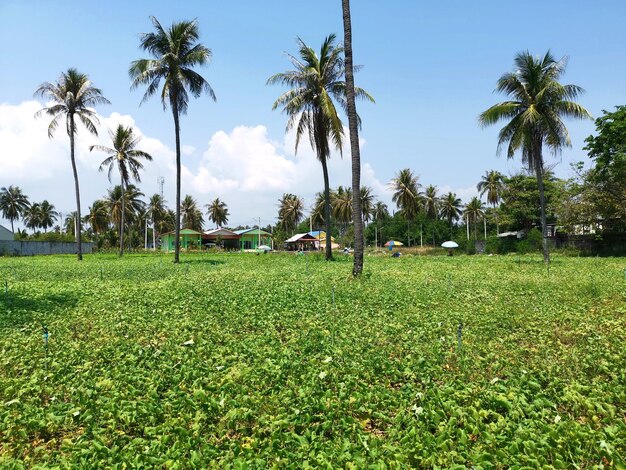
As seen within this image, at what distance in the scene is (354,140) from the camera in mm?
15031

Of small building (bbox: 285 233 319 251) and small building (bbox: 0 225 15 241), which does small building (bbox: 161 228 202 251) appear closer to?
small building (bbox: 285 233 319 251)

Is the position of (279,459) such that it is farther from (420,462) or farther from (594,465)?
(594,465)

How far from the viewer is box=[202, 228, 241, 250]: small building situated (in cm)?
6856

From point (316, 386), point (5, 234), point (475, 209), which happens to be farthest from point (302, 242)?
point (316, 386)

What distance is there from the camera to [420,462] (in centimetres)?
360

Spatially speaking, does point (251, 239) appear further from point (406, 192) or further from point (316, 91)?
point (316, 91)

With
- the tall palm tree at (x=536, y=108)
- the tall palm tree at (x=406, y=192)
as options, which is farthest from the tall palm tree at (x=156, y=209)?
the tall palm tree at (x=536, y=108)

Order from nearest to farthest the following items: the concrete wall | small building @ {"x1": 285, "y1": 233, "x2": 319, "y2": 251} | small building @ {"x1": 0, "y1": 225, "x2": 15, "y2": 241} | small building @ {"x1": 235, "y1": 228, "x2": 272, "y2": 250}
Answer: the concrete wall → small building @ {"x1": 0, "y1": 225, "x2": 15, "y2": 241} → small building @ {"x1": 285, "y1": 233, "x2": 319, "y2": 251} → small building @ {"x1": 235, "y1": 228, "x2": 272, "y2": 250}

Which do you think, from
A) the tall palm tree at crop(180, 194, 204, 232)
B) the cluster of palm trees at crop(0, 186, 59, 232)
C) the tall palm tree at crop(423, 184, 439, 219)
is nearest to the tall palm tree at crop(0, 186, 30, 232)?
the cluster of palm trees at crop(0, 186, 59, 232)

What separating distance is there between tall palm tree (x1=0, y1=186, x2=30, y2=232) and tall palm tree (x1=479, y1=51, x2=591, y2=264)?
84.1 metres

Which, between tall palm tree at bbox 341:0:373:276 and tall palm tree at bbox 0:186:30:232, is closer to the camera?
tall palm tree at bbox 341:0:373:276

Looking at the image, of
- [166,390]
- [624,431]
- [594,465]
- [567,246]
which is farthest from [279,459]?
[567,246]

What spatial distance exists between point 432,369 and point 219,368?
9.18 ft

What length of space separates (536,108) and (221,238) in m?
53.2
